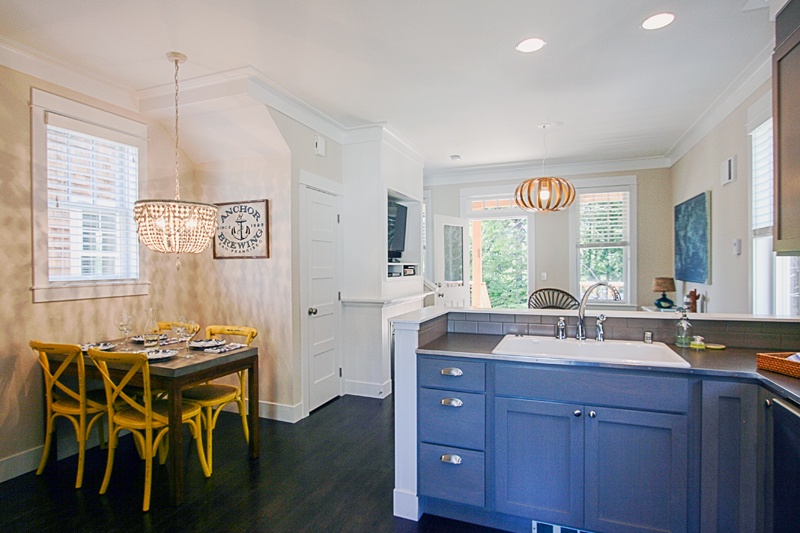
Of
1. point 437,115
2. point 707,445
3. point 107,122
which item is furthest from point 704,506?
point 107,122

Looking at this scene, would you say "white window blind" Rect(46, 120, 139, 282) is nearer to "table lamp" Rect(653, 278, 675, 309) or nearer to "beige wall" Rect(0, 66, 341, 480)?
"beige wall" Rect(0, 66, 341, 480)

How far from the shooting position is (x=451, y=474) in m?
2.15

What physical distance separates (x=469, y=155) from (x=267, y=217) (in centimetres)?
294

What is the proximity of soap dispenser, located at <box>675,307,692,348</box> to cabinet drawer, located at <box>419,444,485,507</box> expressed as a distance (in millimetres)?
1220

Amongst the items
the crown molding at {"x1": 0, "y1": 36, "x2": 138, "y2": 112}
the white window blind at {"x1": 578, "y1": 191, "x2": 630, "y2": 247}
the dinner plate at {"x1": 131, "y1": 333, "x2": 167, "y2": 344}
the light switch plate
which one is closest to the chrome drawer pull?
the dinner plate at {"x1": 131, "y1": 333, "x2": 167, "y2": 344}

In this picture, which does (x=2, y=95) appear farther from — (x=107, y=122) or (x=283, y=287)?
(x=283, y=287)

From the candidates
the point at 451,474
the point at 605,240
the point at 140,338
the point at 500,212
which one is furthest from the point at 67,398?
the point at 605,240

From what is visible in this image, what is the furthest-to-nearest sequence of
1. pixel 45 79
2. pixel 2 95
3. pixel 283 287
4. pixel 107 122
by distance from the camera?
1. pixel 283 287
2. pixel 107 122
3. pixel 45 79
4. pixel 2 95

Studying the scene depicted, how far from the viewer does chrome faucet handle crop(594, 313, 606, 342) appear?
2.34 meters

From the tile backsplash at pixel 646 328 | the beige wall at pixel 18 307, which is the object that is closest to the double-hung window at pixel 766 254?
the tile backsplash at pixel 646 328

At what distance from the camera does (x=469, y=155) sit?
547 cm

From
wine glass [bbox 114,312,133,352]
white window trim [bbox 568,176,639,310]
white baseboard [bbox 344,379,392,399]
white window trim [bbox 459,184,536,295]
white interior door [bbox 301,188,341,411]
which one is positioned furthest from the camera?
white window trim [bbox 459,184,536,295]

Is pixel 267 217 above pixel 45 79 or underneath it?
underneath

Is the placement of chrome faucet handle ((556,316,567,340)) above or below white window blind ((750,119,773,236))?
below
